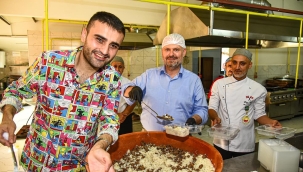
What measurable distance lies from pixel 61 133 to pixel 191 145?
2.86 ft

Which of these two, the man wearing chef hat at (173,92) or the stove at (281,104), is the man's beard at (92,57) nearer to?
the man wearing chef hat at (173,92)

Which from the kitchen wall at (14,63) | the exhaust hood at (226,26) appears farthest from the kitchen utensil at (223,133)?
the kitchen wall at (14,63)

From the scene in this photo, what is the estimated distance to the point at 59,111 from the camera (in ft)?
3.97

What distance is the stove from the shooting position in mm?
5145

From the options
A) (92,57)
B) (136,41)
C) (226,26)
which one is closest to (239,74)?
(226,26)

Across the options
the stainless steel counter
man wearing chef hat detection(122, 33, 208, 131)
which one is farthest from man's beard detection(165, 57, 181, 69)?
the stainless steel counter

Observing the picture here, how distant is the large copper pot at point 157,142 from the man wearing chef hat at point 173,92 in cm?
37

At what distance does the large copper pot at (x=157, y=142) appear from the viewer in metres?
1.41

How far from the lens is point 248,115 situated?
2084 millimetres

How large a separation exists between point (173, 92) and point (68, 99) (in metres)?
1.00

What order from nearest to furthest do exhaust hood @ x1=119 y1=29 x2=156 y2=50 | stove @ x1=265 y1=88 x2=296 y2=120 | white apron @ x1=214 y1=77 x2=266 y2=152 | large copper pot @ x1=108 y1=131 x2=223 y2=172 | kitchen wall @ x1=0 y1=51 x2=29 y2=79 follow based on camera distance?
large copper pot @ x1=108 y1=131 x2=223 y2=172 < white apron @ x1=214 y1=77 x2=266 y2=152 < exhaust hood @ x1=119 y1=29 x2=156 y2=50 < stove @ x1=265 y1=88 x2=296 y2=120 < kitchen wall @ x1=0 y1=51 x2=29 y2=79

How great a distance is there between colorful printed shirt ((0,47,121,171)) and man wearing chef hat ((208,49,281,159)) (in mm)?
1226

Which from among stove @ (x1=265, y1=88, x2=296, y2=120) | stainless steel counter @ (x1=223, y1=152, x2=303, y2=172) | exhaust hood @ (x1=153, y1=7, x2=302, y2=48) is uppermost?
exhaust hood @ (x1=153, y1=7, x2=302, y2=48)

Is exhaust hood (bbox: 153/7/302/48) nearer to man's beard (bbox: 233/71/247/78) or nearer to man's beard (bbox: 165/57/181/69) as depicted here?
man's beard (bbox: 233/71/247/78)
